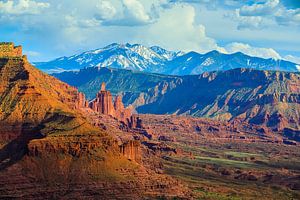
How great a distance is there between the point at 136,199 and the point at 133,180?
680 cm

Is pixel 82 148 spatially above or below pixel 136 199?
above

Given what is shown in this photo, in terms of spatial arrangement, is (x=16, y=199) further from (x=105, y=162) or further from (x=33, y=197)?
(x=105, y=162)

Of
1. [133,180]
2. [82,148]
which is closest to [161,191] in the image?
[133,180]

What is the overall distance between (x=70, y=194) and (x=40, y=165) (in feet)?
42.4

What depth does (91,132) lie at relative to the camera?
200 metres

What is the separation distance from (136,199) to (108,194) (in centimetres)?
747

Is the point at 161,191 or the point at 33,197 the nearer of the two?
the point at 33,197

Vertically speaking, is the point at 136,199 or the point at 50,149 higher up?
the point at 50,149

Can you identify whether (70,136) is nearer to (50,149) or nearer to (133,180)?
(50,149)

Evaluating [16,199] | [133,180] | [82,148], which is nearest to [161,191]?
[133,180]

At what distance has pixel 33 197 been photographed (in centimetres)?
18112

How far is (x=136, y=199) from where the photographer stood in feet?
615

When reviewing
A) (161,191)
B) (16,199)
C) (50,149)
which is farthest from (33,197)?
(161,191)

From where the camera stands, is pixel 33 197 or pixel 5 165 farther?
pixel 5 165
